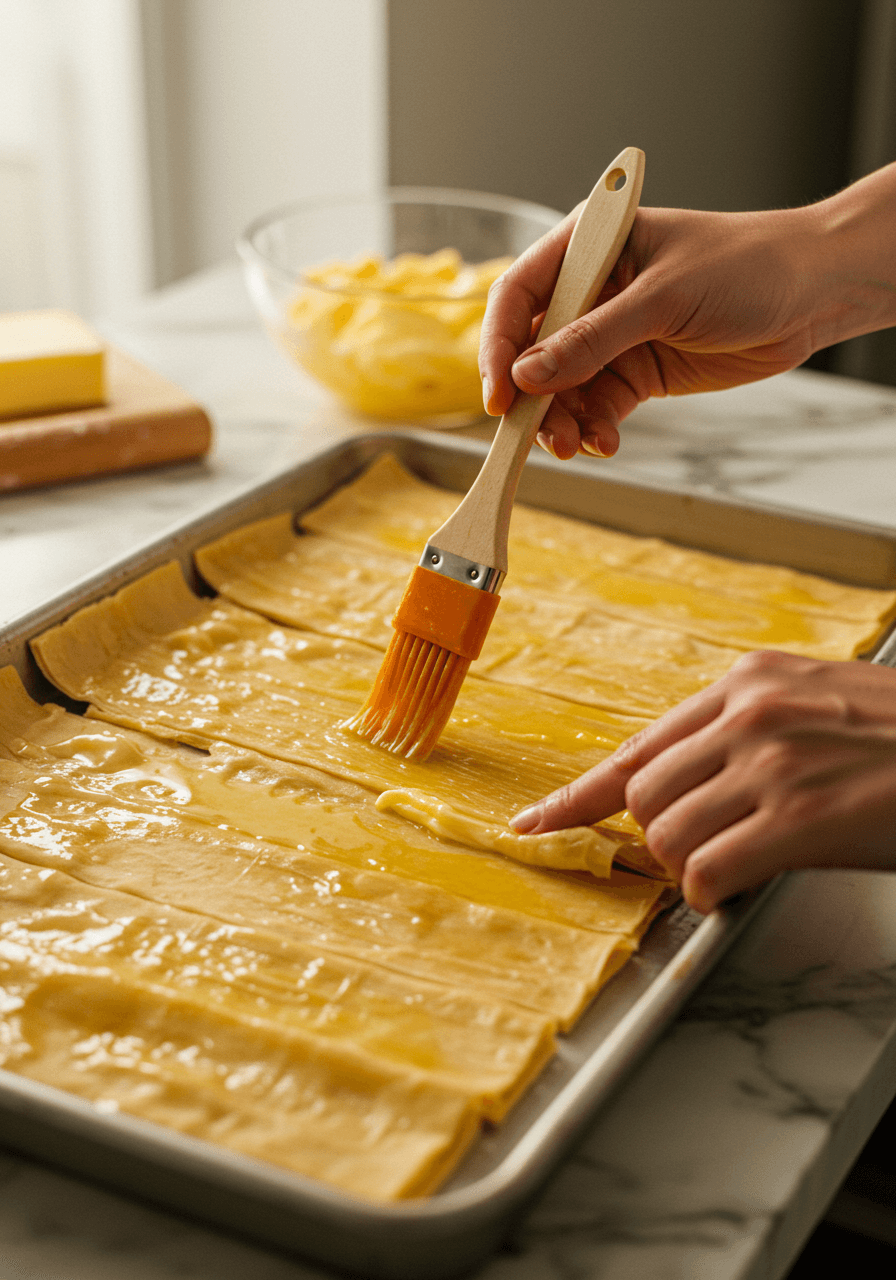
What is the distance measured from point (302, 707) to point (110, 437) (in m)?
0.69

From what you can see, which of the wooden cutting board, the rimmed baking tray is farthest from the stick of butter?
the rimmed baking tray

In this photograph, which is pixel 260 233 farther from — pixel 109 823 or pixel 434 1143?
pixel 434 1143

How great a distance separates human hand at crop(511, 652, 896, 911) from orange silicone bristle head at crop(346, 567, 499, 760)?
10.2 inches

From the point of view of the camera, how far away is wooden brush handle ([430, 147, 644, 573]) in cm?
116

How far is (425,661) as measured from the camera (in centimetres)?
117

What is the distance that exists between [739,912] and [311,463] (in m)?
0.91

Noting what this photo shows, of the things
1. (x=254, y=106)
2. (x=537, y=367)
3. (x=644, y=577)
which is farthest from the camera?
(x=254, y=106)

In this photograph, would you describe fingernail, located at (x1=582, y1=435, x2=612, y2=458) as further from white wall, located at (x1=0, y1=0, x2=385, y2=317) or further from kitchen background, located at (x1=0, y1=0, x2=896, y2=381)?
white wall, located at (x1=0, y1=0, x2=385, y2=317)

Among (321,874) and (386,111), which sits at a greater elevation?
(386,111)

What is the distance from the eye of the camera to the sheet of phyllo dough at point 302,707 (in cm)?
113

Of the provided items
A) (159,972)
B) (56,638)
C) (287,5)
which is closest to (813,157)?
(287,5)

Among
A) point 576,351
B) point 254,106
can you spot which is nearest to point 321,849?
point 576,351

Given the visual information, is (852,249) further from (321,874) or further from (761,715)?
(321,874)

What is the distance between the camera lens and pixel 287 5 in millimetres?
3428
